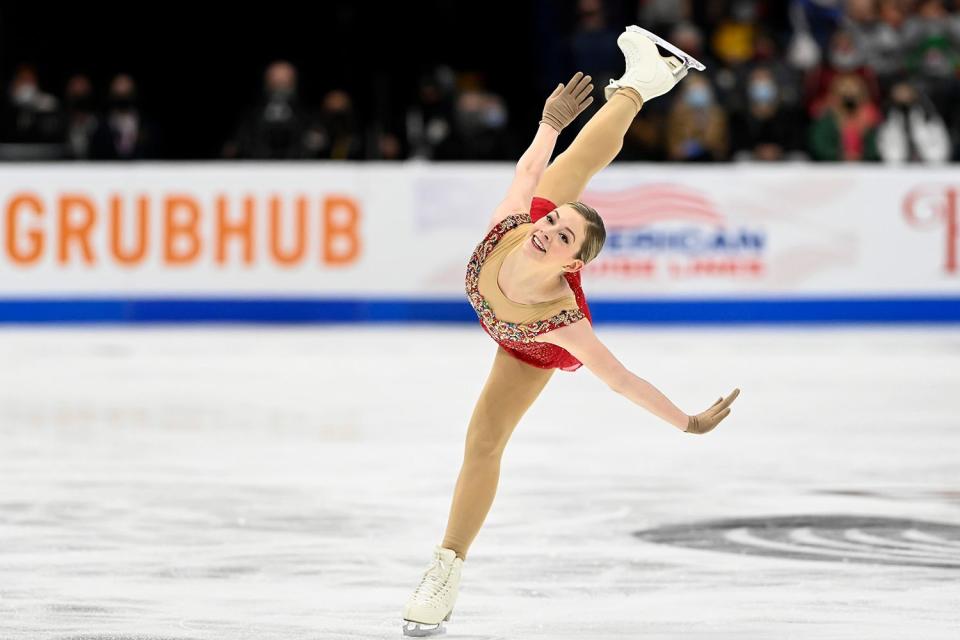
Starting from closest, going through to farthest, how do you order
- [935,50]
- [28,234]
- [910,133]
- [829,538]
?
[829,538] → [28,234] → [910,133] → [935,50]

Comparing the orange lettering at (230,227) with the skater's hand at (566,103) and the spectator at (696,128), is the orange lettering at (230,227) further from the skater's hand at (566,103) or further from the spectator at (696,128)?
the skater's hand at (566,103)

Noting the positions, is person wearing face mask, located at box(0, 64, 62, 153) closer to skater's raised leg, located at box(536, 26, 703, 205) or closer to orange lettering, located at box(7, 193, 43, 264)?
orange lettering, located at box(7, 193, 43, 264)

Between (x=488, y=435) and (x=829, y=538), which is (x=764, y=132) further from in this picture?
(x=488, y=435)

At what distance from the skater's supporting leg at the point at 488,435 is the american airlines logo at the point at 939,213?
995 cm

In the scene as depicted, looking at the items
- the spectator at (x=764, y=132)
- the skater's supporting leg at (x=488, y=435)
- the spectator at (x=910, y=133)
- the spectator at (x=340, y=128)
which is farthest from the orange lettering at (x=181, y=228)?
the skater's supporting leg at (x=488, y=435)

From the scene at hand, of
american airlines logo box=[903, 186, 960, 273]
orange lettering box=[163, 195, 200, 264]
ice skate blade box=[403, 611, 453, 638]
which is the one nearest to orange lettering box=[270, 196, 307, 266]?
orange lettering box=[163, 195, 200, 264]

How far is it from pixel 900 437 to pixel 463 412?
2320mm

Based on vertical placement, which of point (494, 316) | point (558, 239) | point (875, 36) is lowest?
point (494, 316)

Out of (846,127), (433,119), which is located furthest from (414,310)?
(846,127)

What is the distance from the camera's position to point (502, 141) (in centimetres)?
1531

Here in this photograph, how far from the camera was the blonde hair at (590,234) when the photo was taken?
15.2 ft

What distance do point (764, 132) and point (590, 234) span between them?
1104 centimetres

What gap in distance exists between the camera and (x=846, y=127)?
1542 cm

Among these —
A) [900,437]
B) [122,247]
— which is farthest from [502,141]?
[900,437]
